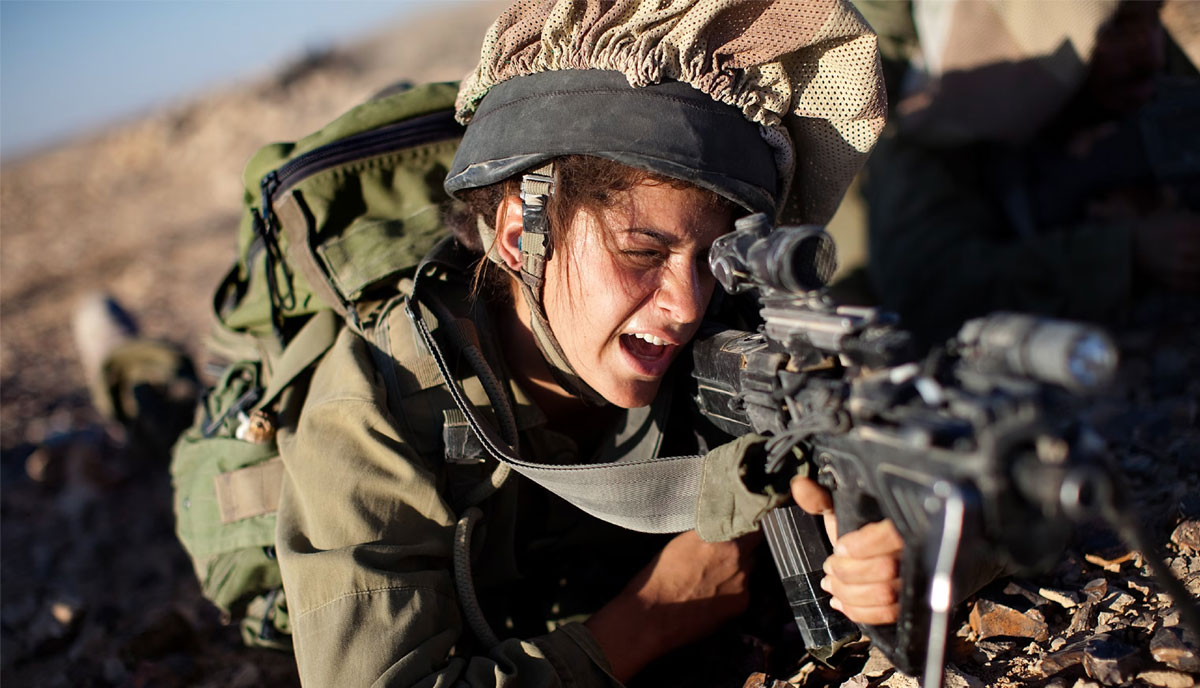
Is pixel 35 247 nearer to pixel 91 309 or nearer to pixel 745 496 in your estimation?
pixel 91 309

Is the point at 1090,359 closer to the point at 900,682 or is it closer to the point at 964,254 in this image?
the point at 900,682

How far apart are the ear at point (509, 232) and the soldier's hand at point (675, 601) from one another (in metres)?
1.01

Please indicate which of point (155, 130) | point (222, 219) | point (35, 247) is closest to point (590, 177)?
point (222, 219)

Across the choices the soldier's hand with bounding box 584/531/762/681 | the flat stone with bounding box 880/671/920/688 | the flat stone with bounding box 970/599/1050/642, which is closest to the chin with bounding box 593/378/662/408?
the soldier's hand with bounding box 584/531/762/681

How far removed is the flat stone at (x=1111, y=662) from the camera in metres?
1.98

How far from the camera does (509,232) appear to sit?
102 inches

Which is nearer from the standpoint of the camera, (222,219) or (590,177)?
(590,177)

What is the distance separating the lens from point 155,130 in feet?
62.0

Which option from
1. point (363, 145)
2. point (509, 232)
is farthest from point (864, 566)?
point (363, 145)

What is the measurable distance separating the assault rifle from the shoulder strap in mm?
271

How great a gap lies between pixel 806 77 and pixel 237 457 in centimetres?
222

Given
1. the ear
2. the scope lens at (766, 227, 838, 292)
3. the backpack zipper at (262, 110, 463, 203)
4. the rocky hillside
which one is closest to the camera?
the scope lens at (766, 227, 838, 292)

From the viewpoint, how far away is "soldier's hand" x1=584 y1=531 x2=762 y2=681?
254cm

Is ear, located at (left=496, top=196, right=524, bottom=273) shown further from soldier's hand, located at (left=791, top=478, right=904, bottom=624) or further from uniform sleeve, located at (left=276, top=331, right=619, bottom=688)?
soldier's hand, located at (left=791, top=478, right=904, bottom=624)
